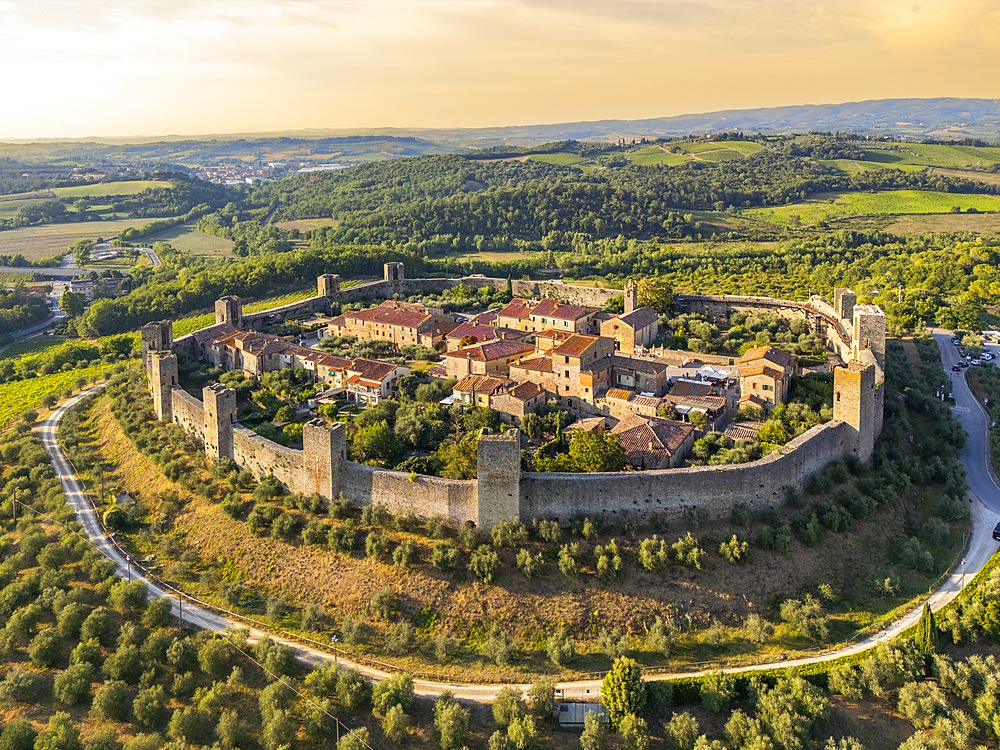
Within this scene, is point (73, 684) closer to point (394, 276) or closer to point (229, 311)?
point (229, 311)

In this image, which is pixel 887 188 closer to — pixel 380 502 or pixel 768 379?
pixel 768 379

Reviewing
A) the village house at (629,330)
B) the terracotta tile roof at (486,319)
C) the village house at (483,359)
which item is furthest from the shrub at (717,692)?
the terracotta tile roof at (486,319)

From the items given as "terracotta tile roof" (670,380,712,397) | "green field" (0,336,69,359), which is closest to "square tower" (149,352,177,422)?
"terracotta tile roof" (670,380,712,397)

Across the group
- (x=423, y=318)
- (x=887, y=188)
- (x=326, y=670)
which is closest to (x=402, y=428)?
(x=326, y=670)

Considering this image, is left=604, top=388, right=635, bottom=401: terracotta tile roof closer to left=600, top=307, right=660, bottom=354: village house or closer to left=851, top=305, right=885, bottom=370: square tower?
left=600, top=307, right=660, bottom=354: village house

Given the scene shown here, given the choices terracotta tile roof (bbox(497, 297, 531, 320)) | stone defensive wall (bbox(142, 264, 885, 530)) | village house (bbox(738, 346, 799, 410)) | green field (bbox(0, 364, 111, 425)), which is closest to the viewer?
stone defensive wall (bbox(142, 264, 885, 530))

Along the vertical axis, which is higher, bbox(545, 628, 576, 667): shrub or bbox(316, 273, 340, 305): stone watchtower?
bbox(316, 273, 340, 305): stone watchtower
